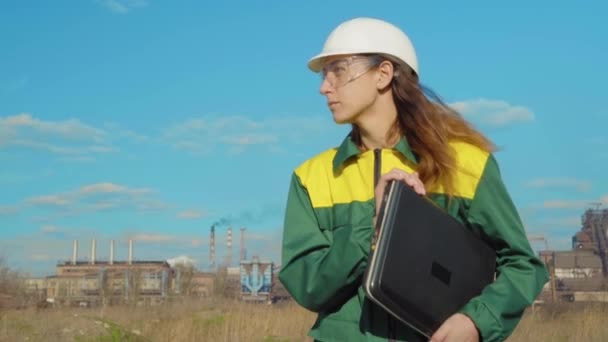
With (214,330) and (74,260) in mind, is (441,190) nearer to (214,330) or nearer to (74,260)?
(214,330)

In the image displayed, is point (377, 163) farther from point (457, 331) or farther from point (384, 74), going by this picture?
point (457, 331)

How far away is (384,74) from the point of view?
285 cm

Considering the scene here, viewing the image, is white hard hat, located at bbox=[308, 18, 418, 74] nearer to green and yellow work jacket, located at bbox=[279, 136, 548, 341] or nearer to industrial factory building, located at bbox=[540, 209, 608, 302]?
green and yellow work jacket, located at bbox=[279, 136, 548, 341]

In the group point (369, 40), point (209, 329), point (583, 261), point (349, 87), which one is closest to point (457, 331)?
point (349, 87)

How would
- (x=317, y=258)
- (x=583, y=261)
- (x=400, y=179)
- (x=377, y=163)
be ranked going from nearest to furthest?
(x=400, y=179) < (x=317, y=258) < (x=377, y=163) < (x=583, y=261)

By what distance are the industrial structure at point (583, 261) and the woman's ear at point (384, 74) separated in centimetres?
4223

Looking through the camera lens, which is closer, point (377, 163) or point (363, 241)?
point (363, 241)

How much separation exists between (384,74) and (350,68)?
4.6 inches

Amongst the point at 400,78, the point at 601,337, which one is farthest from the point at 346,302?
the point at 601,337

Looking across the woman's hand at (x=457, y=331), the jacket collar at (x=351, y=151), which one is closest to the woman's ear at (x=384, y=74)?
the jacket collar at (x=351, y=151)

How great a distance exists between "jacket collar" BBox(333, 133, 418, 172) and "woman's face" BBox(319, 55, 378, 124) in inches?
3.4

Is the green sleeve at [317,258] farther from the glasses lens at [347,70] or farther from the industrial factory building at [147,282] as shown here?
the industrial factory building at [147,282]

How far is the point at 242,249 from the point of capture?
10188 cm

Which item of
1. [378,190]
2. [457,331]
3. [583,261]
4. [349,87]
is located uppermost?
[583,261]
